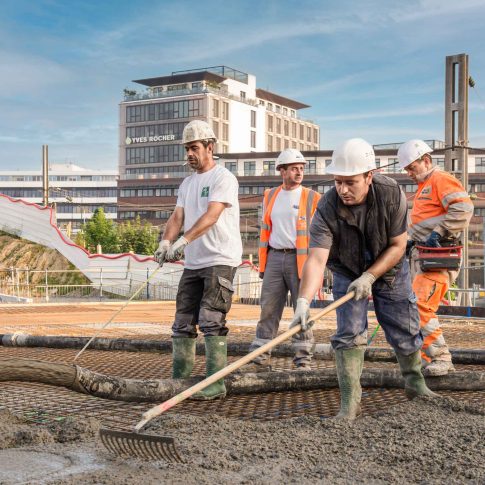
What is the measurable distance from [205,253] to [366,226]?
1349 millimetres

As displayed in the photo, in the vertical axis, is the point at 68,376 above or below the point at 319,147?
below

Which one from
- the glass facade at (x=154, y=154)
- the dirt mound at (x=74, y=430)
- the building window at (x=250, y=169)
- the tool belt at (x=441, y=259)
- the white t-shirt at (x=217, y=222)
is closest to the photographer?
the dirt mound at (x=74, y=430)

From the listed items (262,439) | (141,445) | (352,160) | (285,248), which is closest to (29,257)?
(285,248)

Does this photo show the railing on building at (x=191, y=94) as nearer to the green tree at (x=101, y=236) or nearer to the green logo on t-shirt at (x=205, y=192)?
the green tree at (x=101, y=236)

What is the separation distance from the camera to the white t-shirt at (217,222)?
5.07 metres

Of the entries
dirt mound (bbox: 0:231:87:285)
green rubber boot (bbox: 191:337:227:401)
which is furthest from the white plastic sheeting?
green rubber boot (bbox: 191:337:227:401)

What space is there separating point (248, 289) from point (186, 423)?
74.0 feet

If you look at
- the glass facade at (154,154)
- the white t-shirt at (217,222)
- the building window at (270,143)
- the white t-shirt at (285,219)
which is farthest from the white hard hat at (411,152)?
the building window at (270,143)

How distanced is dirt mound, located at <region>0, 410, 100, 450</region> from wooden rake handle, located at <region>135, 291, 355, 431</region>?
37 centimetres

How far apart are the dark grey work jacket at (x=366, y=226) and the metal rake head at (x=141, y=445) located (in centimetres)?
154

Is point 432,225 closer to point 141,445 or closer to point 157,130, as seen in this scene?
point 141,445

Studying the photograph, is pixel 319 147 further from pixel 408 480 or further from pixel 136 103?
pixel 408 480

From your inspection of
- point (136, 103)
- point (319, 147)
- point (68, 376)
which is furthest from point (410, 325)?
point (319, 147)

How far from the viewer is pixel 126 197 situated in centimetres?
9094
